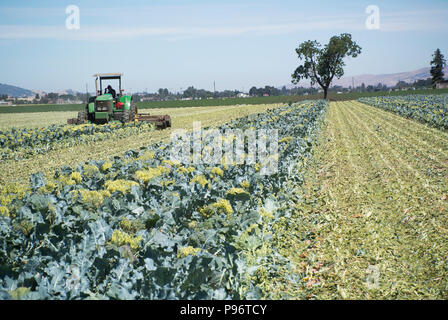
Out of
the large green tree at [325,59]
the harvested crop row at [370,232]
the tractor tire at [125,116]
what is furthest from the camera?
the large green tree at [325,59]

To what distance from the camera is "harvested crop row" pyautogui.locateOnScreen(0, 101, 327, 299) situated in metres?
2.74

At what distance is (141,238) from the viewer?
10.6 feet

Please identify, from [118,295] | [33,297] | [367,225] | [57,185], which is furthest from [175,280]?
[367,225]

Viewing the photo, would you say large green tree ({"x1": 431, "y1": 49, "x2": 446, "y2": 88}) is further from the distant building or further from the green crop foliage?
the green crop foliage

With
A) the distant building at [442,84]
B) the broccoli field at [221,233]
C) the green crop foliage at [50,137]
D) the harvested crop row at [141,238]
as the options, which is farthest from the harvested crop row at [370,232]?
the distant building at [442,84]

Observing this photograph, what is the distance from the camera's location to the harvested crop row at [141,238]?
2.74 metres

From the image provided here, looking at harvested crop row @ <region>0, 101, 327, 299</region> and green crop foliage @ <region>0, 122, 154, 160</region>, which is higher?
green crop foliage @ <region>0, 122, 154, 160</region>

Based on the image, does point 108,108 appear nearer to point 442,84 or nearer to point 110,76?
point 110,76

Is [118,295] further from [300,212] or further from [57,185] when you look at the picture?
[300,212]

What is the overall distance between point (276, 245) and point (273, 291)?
108 centimetres

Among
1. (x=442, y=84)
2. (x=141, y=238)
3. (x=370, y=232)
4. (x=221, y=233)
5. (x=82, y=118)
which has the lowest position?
(x=370, y=232)

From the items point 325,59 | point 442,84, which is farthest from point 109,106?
point 442,84

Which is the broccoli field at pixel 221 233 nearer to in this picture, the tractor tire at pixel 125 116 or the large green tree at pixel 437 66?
the tractor tire at pixel 125 116

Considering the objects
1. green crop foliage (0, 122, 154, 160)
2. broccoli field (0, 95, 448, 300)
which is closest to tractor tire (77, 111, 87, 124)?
green crop foliage (0, 122, 154, 160)
